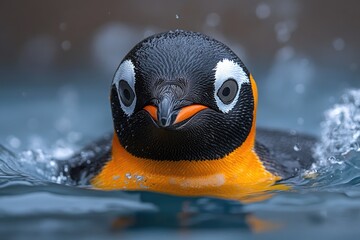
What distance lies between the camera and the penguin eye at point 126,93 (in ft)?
9.49

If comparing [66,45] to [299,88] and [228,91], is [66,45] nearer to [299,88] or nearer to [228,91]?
[299,88]

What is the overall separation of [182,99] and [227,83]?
266mm

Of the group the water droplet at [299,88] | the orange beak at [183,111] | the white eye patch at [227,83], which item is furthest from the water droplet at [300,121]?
the orange beak at [183,111]

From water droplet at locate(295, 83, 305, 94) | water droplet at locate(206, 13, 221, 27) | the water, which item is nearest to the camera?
the water

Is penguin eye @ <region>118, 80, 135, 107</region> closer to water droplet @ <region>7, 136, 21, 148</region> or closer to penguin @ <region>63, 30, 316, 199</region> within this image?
penguin @ <region>63, 30, 316, 199</region>

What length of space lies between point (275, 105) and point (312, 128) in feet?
1.57

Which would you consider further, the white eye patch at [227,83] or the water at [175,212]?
the white eye patch at [227,83]

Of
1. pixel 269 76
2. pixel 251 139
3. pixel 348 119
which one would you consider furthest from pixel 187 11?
pixel 251 139

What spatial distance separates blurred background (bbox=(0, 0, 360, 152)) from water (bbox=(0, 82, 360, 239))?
2769 millimetres

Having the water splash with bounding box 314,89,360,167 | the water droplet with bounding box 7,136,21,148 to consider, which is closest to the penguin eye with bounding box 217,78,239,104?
the water splash with bounding box 314,89,360,167

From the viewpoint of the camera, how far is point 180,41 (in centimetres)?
295

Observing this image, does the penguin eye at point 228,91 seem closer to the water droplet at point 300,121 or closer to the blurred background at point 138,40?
the water droplet at point 300,121

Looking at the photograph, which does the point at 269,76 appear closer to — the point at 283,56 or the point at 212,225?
the point at 283,56

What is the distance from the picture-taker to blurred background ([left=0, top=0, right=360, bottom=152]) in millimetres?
5934
